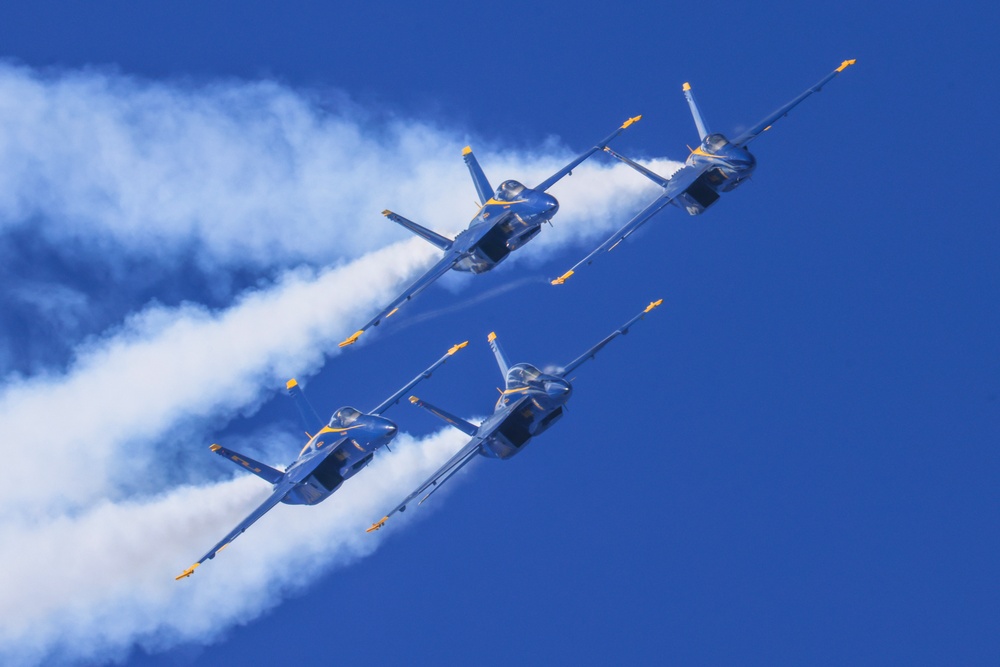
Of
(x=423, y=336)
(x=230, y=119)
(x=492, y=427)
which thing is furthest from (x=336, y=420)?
(x=230, y=119)

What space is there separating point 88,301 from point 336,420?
17380 mm

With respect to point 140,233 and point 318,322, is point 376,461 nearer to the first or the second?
point 318,322

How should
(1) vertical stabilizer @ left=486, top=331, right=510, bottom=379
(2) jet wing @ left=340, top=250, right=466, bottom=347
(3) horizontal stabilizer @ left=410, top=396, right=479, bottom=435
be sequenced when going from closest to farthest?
(2) jet wing @ left=340, top=250, right=466, bottom=347, (3) horizontal stabilizer @ left=410, top=396, right=479, bottom=435, (1) vertical stabilizer @ left=486, top=331, right=510, bottom=379

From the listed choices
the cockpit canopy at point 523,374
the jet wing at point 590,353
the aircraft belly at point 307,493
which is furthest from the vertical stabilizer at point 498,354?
the aircraft belly at point 307,493

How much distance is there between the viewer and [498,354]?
99.0m

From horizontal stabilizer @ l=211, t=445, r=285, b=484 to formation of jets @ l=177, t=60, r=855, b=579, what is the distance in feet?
→ 0.15

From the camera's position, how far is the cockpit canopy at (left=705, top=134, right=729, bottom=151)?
98375mm

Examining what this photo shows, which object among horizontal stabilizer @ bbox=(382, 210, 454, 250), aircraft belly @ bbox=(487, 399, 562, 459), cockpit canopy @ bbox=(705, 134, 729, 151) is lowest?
aircraft belly @ bbox=(487, 399, 562, 459)

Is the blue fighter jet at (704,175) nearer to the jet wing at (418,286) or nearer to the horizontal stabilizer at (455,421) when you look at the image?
the jet wing at (418,286)

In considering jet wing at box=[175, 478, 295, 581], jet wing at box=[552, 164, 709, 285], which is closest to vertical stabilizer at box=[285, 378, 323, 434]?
jet wing at box=[175, 478, 295, 581]

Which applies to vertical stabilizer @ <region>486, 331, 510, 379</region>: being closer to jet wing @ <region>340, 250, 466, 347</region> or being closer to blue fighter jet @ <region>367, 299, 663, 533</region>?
blue fighter jet @ <region>367, 299, 663, 533</region>

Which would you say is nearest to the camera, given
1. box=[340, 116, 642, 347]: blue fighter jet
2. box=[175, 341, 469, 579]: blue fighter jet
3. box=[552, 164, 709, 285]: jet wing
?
box=[175, 341, 469, 579]: blue fighter jet

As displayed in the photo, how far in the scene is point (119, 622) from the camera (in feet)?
328

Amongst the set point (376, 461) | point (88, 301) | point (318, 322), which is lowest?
point (376, 461)
